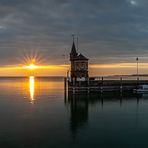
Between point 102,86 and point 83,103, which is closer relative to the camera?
point 83,103

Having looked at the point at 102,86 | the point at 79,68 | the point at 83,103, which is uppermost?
the point at 79,68

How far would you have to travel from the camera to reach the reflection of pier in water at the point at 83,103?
133 feet

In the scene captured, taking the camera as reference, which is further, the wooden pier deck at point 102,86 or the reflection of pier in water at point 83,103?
the wooden pier deck at point 102,86

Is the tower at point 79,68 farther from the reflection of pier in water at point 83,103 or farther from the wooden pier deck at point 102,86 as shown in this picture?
the reflection of pier in water at point 83,103

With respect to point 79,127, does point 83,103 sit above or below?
above

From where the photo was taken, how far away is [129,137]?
31.9m

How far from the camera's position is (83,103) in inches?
2431

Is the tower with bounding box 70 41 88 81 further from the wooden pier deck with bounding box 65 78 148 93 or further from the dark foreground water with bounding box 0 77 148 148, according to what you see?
the dark foreground water with bounding box 0 77 148 148

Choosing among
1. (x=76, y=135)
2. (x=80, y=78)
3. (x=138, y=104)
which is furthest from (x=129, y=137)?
(x=80, y=78)

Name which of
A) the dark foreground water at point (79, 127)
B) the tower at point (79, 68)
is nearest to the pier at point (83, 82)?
the tower at point (79, 68)

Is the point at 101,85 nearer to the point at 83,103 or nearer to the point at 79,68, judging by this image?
the point at 79,68

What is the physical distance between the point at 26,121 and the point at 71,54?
4027 cm

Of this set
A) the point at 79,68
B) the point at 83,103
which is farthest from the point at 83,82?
the point at 83,103

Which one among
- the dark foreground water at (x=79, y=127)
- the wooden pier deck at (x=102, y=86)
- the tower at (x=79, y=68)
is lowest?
the dark foreground water at (x=79, y=127)
